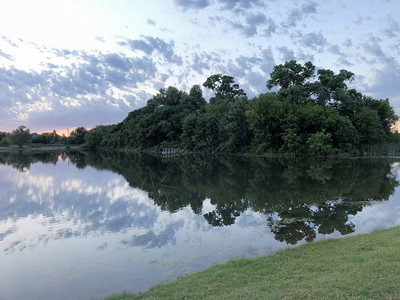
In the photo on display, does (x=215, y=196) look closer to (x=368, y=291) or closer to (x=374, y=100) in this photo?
(x=368, y=291)

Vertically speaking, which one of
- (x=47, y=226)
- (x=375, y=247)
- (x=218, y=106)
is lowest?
(x=47, y=226)

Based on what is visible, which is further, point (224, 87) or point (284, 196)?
point (224, 87)

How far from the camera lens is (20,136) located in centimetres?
12462

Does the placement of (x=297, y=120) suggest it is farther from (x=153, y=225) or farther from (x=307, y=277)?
(x=307, y=277)

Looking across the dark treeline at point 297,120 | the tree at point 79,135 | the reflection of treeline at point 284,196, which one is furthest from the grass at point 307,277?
the tree at point 79,135

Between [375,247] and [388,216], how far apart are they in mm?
8129

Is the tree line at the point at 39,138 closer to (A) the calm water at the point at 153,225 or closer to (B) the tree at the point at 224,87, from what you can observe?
(B) the tree at the point at 224,87

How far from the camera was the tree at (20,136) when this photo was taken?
4906 inches

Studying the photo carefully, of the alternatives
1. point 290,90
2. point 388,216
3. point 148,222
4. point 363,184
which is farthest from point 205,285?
point 290,90

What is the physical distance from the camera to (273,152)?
6259cm

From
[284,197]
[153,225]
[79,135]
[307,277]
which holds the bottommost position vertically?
[153,225]

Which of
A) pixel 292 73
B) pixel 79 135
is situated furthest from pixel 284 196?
pixel 79 135

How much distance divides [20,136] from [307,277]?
137269mm

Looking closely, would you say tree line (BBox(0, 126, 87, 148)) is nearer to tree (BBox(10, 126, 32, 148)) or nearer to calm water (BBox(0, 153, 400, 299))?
tree (BBox(10, 126, 32, 148))
